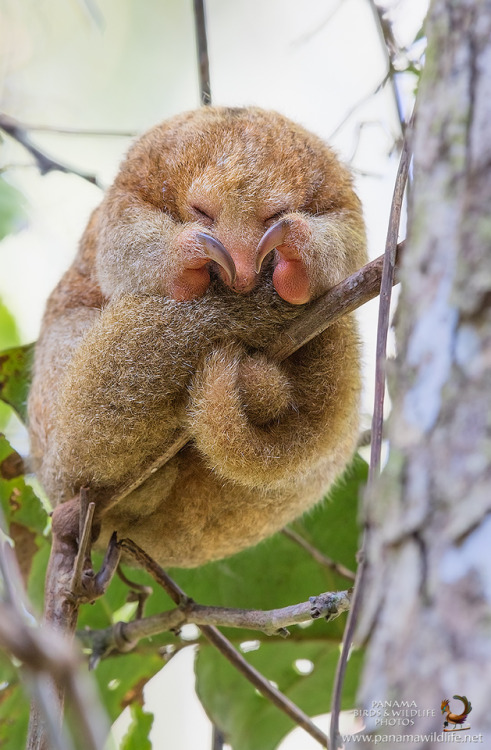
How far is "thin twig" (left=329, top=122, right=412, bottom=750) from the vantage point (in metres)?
0.96

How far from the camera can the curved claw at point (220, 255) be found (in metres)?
1.66

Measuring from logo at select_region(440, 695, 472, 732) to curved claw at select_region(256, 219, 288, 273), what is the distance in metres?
1.15

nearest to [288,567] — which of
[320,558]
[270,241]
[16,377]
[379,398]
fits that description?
[320,558]

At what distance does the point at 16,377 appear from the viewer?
2.92m

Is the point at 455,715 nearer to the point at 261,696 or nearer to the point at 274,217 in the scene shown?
the point at 274,217

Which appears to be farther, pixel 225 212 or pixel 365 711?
pixel 225 212

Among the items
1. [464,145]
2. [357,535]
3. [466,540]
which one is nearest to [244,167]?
[464,145]

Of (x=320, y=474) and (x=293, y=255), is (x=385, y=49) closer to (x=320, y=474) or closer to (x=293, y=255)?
(x=293, y=255)

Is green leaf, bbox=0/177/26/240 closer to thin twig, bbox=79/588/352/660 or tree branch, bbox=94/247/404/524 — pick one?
tree branch, bbox=94/247/404/524

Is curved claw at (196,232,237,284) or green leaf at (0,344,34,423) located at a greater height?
green leaf at (0,344,34,423)

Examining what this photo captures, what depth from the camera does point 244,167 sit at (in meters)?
1.97

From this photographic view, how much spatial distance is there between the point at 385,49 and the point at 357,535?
1803 millimetres

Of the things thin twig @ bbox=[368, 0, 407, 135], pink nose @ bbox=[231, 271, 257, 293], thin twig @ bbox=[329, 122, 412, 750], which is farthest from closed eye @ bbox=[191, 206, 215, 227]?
thin twig @ bbox=[368, 0, 407, 135]

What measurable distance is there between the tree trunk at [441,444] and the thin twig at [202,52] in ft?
6.62
